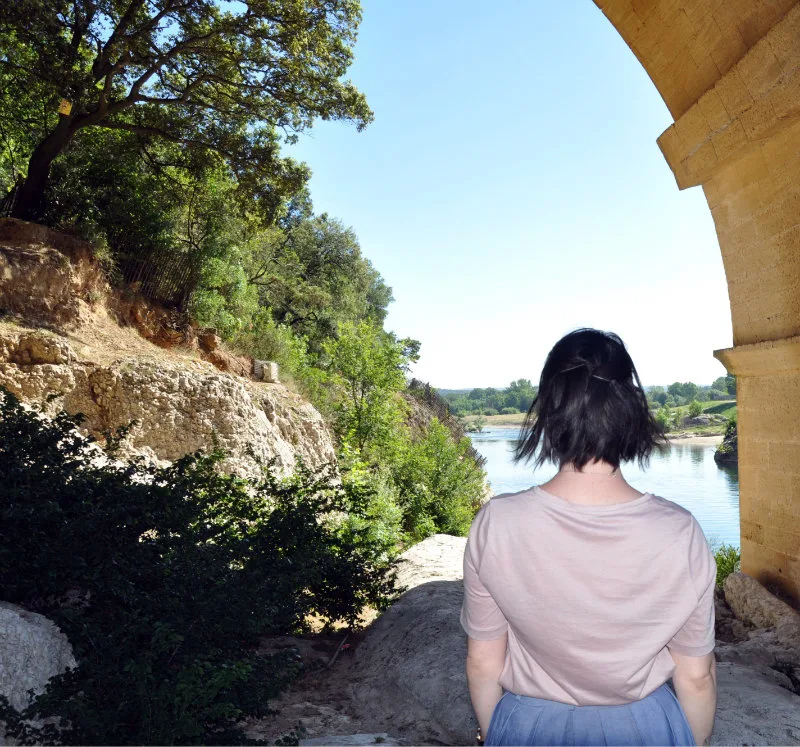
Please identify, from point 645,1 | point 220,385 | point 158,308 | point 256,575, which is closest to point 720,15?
point 645,1

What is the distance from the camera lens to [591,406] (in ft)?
4.78

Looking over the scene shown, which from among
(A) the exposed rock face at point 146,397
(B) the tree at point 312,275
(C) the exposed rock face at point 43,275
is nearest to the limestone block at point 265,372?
(A) the exposed rock face at point 146,397

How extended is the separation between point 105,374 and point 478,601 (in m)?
8.35

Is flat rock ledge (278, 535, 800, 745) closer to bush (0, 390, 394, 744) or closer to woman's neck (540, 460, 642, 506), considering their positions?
bush (0, 390, 394, 744)

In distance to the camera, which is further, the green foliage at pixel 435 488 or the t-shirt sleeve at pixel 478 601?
the green foliage at pixel 435 488

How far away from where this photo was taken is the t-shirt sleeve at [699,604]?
1.42 meters

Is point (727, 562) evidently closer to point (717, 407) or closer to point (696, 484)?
point (696, 484)

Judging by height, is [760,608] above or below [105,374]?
below

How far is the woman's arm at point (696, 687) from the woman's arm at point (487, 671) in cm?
40

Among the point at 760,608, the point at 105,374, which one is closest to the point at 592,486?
the point at 760,608

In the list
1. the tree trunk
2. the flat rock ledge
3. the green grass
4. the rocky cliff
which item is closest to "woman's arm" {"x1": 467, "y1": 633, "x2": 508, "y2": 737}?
the flat rock ledge

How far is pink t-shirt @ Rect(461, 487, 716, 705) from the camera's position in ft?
4.59

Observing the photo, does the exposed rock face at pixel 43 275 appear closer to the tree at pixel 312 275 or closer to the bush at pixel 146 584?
the bush at pixel 146 584

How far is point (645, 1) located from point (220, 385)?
7045 mm
